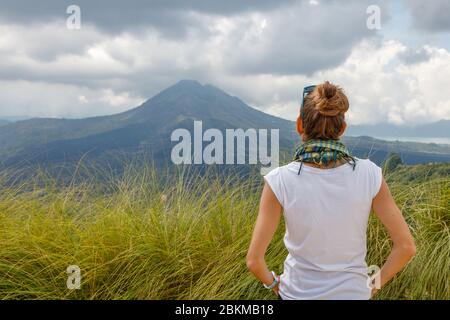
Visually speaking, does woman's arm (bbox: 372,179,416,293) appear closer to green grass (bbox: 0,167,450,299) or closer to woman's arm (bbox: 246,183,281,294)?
woman's arm (bbox: 246,183,281,294)

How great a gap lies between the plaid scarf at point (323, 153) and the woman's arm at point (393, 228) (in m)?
0.20

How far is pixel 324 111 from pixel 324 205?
1.28 feet

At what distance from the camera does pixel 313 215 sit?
202 cm

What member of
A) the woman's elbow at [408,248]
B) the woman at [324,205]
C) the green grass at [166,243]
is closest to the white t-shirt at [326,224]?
the woman at [324,205]

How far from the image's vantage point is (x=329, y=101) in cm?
202

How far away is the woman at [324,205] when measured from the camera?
2.01 metres

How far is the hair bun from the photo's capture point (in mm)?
2027

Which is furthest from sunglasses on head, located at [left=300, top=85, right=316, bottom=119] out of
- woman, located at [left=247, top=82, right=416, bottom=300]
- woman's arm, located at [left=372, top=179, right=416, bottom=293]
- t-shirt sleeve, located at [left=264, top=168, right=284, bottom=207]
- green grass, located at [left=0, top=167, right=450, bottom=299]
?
green grass, located at [left=0, top=167, right=450, bottom=299]

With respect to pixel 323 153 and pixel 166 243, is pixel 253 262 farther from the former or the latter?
pixel 166 243

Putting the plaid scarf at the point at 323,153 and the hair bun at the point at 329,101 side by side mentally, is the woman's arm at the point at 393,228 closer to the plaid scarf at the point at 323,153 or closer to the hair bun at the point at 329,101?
the plaid scarf at the point at 323,153

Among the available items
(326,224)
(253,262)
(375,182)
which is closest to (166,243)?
(253,262)

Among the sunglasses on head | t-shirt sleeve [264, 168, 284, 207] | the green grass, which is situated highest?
the sunglasses on head
